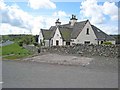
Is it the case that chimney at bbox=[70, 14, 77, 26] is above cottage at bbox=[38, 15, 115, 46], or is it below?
above

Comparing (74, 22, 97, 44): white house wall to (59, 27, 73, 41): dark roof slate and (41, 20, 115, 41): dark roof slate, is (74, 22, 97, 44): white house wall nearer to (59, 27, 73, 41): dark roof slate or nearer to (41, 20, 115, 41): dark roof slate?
(41, 20, 115, 41): dark roof slate

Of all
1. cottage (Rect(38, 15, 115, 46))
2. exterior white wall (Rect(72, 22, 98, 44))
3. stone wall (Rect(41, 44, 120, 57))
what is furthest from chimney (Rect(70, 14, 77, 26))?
stone wall (Rect(41, 44, 120, 57))

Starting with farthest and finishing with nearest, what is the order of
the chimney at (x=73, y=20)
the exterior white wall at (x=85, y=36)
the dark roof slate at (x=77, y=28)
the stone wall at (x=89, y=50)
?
1. the chimney at (x=73, y=20)
2. the dark roof slate at (x=77, y=28)
3. the exterior white wall at (x=85, y=36)
4. the stone wall at (x=89, y=50)

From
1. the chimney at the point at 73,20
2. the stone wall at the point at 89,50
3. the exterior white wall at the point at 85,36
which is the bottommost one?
the stone wall at the point at 89,50

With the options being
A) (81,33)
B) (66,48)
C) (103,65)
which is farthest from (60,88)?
(81,33)

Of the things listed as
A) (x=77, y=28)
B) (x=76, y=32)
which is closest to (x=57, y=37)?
(x=76, y=32)

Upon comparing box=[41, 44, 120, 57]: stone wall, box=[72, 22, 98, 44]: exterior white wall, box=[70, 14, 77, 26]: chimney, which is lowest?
box=[41, 44, 120, 57]: stone wall

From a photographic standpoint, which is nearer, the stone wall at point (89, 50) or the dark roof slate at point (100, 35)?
the stone wall at point (89, 50)

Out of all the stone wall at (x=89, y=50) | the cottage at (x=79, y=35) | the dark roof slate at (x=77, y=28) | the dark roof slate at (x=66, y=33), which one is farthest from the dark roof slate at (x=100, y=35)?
the stone wall at (x=89, y=50)

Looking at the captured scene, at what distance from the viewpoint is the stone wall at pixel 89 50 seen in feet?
77.0

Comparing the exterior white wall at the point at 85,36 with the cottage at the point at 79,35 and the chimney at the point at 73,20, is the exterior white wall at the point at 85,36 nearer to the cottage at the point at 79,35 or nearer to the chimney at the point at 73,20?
the cottage at the point at 79,35

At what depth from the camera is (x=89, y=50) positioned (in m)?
25.9

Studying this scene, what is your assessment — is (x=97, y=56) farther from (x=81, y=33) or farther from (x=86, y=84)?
(x=81, y=33)

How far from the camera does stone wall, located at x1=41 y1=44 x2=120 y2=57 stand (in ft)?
77.0
